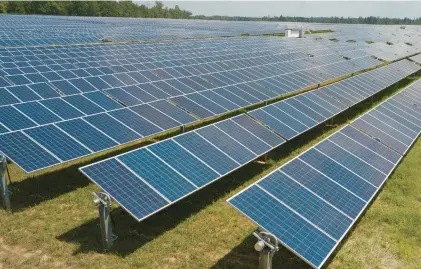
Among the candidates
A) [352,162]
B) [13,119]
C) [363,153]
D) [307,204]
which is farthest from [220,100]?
[307,204]

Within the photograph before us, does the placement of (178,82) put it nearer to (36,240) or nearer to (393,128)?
(393,128)

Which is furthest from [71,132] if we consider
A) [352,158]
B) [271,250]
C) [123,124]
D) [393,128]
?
[393,128]

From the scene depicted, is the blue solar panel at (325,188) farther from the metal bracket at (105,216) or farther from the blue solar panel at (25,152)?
the blue solar panel at (25,152)

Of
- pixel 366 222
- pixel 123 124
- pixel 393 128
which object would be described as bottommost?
pixel 366 222

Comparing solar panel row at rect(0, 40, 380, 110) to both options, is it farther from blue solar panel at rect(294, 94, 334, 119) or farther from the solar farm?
blue solar panel at rect(294, 94, 334, 119)

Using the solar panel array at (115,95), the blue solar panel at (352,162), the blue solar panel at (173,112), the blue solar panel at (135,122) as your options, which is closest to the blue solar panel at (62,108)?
the solar panel array at (115,95)

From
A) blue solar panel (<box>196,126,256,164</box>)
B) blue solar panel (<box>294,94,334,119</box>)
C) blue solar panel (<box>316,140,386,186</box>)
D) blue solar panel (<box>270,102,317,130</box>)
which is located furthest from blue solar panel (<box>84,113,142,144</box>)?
blue solar panel (<box>294,94,334,119</box>)

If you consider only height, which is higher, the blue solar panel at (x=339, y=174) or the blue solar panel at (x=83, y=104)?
the blue solar panel at (x=83, y=104)
